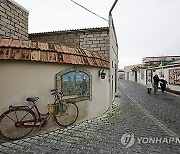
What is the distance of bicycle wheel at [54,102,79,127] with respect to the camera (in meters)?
6.76

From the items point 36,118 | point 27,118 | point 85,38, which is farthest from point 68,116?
point 85,38

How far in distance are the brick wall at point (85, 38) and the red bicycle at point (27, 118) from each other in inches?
184

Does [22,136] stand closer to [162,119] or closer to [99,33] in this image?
[162,119]

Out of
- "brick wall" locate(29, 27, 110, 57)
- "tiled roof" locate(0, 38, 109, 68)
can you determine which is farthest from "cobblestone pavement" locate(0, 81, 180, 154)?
"brick wall" locate(29, 27, 110, 57)

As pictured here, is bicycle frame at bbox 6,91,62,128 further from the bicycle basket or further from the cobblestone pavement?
the cobblestone pavement

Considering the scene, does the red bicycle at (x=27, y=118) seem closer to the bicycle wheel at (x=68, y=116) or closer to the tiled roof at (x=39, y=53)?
the bicycle wheel at (x=68, y=116)

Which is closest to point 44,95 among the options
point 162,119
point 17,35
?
point 17,35

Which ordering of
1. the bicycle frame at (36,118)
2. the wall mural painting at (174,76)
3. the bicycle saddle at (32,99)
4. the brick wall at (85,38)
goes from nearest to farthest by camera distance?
the bicycle frame at (36,118), the bicycle saddle at (32,99), the brick wall at (85,38), the wall mural painting at (174,76)

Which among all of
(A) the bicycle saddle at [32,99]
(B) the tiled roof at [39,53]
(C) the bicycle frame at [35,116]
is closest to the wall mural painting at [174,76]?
(B) the tiled roof at [39,53]

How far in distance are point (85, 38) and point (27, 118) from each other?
620cm

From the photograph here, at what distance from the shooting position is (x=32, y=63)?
6.05 meters

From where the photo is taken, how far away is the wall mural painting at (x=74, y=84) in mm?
6795

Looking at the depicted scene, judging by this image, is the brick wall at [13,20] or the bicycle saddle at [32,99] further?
the brick wall at [13,20]

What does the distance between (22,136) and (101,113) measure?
4.09 metres
